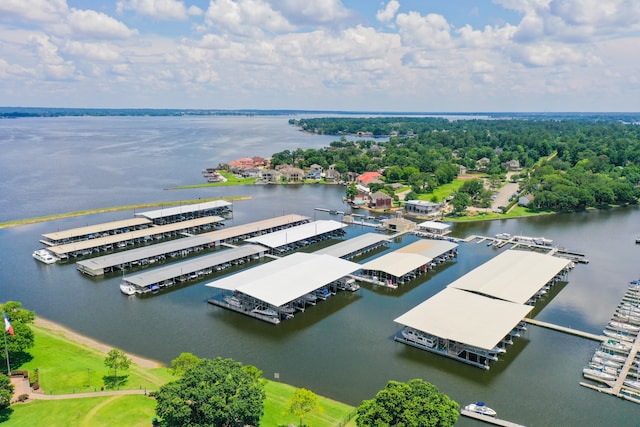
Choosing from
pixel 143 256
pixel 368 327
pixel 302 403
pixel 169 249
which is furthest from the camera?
pixel 169 249

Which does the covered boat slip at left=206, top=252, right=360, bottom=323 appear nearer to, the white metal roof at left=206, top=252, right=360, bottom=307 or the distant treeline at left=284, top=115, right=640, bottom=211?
the white metal roof at left=206, top=252, right=360, bottom=307

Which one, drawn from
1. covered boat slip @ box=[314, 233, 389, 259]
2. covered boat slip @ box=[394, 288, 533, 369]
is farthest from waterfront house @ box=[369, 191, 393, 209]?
covered boat slip @ box=[394, 288, 533, 369]

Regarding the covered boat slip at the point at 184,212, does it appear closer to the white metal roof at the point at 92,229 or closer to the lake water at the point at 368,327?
the white metal roof at the point at 92,229

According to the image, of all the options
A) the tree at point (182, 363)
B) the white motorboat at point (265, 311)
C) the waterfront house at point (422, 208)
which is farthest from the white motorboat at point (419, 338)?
the waterfront house at point (422, 208)

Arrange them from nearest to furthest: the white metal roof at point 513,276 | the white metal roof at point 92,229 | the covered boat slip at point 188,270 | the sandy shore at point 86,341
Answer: the sandy shore at point 86,341 → the white metal roof at point 513,276 → the covered boat slip at point 188,270 → the white metal roof at point 92,229

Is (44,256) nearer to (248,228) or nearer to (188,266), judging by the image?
(188,266)

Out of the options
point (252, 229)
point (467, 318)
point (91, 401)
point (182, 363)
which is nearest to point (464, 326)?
point (467, 318)

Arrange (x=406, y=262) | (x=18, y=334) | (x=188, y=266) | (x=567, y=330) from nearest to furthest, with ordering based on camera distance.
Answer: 1. (x=18, y=334)
2. (x=567, y=330)
3. (x=188, y=266)
4. (x=406, y=262)

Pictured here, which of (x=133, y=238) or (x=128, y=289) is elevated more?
(x=133, y=238)
